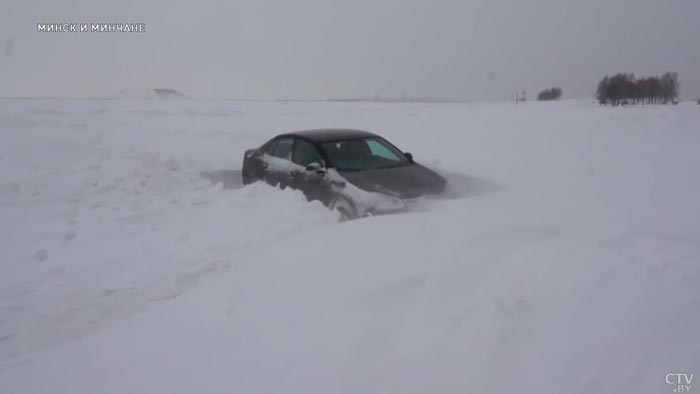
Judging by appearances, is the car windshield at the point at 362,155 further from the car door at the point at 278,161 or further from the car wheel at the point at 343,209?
the car door at the point at 278,161

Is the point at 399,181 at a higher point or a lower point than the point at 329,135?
lower

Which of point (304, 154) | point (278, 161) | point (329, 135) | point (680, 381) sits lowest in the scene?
point (680, 381)

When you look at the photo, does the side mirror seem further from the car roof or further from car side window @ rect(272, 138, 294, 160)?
car side window @ rect(272, 138, 294, 160)

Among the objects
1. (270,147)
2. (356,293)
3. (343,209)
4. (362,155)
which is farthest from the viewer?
(270,147)

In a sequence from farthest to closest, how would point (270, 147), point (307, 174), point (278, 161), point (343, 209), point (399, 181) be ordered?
point (270, 147), point (278, 161), point (307, 174), point (399, 181), point (343, 209)

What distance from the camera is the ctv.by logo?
2271 mm

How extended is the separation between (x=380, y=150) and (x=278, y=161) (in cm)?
157

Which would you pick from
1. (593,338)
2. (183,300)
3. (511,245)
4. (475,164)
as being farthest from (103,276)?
(475,164)

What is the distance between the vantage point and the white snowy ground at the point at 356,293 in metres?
2.49

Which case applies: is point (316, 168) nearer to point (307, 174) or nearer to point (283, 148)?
point (307, 174)

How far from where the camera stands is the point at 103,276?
421cm

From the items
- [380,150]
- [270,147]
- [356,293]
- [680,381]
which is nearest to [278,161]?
[270,147]

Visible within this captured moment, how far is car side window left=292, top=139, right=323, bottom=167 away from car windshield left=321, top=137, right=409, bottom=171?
0.15 metres

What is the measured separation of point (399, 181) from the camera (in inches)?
245
